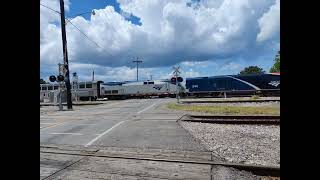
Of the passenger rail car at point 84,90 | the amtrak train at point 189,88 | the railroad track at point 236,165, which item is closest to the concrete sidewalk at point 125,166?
the railroad track at point 236,165

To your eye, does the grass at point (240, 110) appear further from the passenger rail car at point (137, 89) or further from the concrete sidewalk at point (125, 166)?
the passenger rail car at point (137, 89)

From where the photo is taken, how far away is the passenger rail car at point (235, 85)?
59125 mm

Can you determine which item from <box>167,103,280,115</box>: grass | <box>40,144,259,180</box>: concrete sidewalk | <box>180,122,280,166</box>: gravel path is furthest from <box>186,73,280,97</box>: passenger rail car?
<box>40,144,259,180</box>: concrete sidewalk

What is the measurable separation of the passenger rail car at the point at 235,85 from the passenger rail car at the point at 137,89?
5980 millimetres

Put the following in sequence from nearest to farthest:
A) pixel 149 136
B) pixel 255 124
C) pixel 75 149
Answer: pixel 75 149 < pixel 149 136 < pixel 255 124

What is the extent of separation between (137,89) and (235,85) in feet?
67.0

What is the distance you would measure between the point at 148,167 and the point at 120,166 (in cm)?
60

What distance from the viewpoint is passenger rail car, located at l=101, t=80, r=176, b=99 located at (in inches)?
2869

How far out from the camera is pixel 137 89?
243 ft

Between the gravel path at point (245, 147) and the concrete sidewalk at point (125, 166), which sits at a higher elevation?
the concrete sidewalk at point (125, 166)

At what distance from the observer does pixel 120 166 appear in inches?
310

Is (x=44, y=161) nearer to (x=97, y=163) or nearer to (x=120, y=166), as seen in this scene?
(x=97, y=163)

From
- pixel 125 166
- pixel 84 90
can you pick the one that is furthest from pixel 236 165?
pixel 84 90
